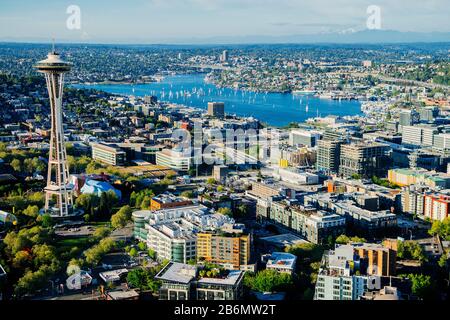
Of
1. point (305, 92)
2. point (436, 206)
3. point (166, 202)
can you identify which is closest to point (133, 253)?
point (166, 202)

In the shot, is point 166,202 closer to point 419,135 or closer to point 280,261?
point 280,261

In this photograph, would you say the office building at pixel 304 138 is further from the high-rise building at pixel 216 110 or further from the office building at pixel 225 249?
the office building at pixel 225 249

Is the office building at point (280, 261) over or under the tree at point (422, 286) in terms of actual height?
under

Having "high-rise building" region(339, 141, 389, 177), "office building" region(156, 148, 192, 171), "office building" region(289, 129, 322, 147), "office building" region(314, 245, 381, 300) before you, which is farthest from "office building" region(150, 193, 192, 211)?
"office building" region(289, 129, 322, 147)

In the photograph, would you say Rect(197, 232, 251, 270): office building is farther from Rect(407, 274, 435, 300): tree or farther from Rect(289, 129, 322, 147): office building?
Rect(289, 129, 322, 147): office building

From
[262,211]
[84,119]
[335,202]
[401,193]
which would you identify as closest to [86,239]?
[262,211]

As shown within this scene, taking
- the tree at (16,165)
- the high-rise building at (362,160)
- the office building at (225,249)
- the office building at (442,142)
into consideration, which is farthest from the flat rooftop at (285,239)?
the office building at (442,142)

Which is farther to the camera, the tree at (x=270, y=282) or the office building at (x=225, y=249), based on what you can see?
the office building at (x=225, y=249)
